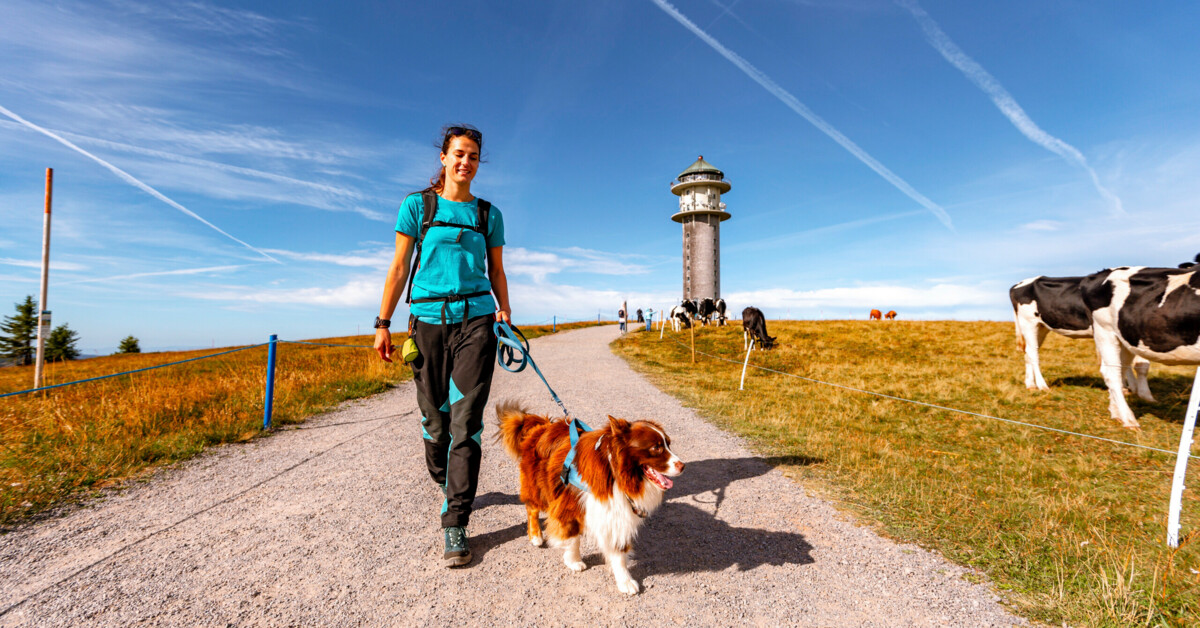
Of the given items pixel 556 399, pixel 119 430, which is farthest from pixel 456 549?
pixel 119 430

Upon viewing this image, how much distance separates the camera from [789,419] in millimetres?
7316

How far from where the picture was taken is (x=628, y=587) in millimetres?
2805

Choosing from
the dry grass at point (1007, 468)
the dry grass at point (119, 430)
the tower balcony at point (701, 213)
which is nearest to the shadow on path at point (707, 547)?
the dry grass at point (1007, 468)

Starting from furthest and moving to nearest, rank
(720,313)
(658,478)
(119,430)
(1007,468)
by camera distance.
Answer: (720,313)
(119,430)
(1007,468)
(658,478)

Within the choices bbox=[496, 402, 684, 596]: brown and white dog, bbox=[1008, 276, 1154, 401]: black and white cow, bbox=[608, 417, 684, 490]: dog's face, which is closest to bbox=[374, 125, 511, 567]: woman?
bbox=[496, 402, 684, 596]: brown and white dog

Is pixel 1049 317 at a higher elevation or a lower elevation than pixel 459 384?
higher

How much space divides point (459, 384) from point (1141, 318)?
10605 millimetres

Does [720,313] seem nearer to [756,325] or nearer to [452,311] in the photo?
[756,325]

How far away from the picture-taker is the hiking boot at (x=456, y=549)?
3049mm

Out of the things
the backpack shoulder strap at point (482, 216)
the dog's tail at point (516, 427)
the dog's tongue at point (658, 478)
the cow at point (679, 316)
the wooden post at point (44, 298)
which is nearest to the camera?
the dog's tongue at point (658, 478)

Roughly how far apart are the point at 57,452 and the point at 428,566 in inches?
197

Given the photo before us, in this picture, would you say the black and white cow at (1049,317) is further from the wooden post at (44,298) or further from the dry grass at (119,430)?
the wooden post at (44,298)

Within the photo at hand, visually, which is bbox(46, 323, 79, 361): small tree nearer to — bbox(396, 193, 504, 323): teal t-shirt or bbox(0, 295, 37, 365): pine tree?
bbox(0, 295, 37, 365): pine tree

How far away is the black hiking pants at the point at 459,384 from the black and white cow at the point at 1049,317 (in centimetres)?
1144
